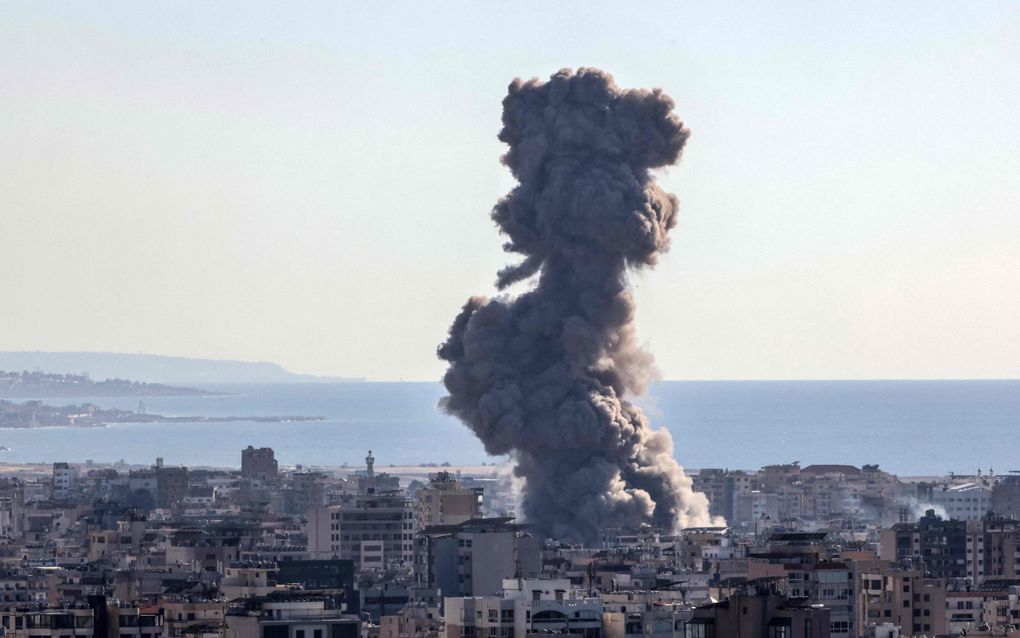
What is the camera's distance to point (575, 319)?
375ft

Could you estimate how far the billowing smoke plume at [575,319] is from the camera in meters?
112

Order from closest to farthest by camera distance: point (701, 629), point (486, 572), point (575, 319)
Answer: point (701, 629), point (486, 572), point (575, 319)

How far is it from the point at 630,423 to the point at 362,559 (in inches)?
402

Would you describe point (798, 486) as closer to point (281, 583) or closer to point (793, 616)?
point (281, 583)

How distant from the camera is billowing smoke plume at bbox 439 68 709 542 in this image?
112 metres

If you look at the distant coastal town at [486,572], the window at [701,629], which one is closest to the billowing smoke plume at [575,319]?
the distant coastal town at [486,572]

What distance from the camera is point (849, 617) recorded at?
6800cm

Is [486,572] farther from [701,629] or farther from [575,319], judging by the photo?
Result: [701,629]

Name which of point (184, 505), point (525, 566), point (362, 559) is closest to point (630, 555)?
point (525, 566)

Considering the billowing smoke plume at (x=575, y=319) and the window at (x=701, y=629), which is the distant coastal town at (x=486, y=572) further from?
the billowing smoke plume at (x=575, y=319)

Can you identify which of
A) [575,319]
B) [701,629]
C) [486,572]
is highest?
[575,319]

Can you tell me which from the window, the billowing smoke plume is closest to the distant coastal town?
the window

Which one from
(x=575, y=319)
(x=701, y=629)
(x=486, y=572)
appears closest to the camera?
(x=701, y=629)

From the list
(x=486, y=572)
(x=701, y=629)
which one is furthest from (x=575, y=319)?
(x=701, y=629)
